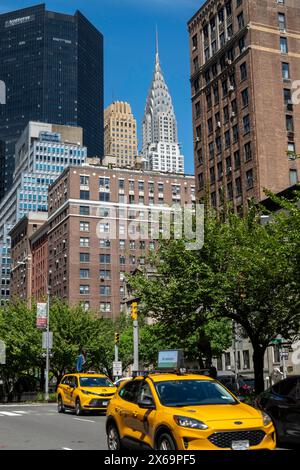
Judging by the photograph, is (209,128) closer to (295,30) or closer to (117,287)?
(295,30)

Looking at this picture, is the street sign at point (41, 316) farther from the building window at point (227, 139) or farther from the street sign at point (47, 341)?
the building window at point (227, 139)

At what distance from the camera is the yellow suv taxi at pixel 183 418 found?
945cm

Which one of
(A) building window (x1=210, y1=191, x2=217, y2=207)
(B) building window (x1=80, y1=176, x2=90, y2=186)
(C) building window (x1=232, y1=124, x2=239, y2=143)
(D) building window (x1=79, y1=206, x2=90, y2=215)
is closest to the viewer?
(C) building window (x1=232, y1=124, x2=239, y2=143)

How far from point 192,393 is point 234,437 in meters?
1.68

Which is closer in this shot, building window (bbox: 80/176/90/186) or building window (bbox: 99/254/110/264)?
building window (bbox: 99/254/110/264)

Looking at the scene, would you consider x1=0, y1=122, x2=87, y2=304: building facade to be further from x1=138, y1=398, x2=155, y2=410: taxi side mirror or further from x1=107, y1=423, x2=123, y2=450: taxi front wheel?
→ x1=138, y1=398, x2=155, y2=410: taxi side mirror

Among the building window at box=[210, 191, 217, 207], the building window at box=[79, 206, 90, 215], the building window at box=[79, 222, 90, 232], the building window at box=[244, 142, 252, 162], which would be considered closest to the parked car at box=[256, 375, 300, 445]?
the building window at box=[244, 142, 252, 162]

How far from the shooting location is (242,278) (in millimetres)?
26094

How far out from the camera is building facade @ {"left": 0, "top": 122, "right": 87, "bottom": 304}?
167 metres

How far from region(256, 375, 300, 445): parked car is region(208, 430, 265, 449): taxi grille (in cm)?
420

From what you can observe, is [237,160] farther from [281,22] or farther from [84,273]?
[84,273]

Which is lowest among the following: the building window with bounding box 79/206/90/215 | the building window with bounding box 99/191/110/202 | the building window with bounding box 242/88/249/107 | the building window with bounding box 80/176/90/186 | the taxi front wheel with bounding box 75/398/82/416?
the taxi front wheel with bounding box 75/398/82/416

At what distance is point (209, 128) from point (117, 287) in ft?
122

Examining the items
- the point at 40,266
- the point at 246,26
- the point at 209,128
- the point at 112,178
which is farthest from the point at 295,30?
the point at 40,266
